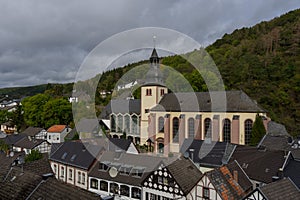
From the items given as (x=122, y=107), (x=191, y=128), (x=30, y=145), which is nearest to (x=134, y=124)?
(x=122, y=107)

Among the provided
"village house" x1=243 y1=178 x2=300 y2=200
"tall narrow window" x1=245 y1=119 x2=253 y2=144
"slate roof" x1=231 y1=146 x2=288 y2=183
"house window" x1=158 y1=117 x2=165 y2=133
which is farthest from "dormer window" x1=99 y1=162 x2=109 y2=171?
"tall narrow window" x1=245 y1=119 x2=253 y2=144

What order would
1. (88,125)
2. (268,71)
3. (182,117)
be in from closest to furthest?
(182,117)
(88,125)
(268,71)

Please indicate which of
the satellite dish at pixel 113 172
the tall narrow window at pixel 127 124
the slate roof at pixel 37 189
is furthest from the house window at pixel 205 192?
the tall narrow window at pixel 127 124

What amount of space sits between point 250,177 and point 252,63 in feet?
120

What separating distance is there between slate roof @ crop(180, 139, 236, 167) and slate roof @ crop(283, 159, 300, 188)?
409cm

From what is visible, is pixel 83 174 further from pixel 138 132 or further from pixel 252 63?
pixel 252 63

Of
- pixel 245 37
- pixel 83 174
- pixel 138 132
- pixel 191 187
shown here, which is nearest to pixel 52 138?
pixel 138 132

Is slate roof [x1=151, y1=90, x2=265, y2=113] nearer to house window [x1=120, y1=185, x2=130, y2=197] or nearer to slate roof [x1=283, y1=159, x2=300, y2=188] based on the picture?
slate roof [x1=283, y1=159, x2=300, y2=188]

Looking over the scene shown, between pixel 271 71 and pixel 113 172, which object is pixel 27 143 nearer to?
pixel 113 172

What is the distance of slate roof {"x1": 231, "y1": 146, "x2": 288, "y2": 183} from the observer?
16842 millimetres

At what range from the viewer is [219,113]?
3247 cm

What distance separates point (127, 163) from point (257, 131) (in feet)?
48.0

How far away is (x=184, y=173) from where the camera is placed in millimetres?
17047

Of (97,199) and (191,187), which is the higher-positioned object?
(97,199)
